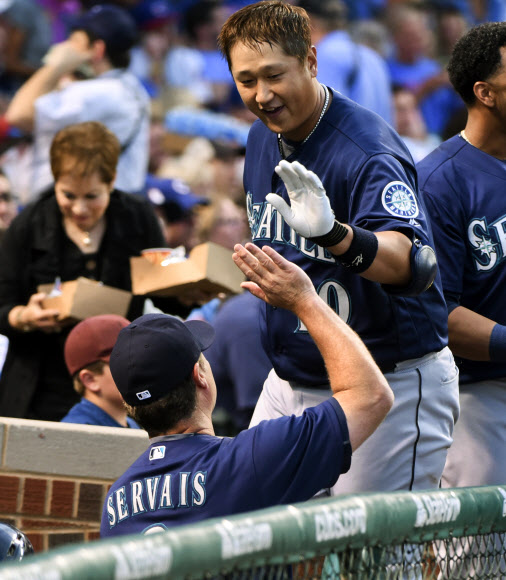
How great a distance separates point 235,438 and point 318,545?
76 centimetres

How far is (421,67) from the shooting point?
13.1 metres

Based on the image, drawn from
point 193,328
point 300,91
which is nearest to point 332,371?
point 193,328

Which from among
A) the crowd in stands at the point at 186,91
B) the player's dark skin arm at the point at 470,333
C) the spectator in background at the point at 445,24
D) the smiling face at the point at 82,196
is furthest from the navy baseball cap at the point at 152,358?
the spectator in background at the point at 445,24

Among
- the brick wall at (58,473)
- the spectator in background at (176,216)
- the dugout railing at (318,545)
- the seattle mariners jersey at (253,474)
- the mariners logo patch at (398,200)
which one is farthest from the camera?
the spectator in background at (176,216)

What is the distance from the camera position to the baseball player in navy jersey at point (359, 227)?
301cm

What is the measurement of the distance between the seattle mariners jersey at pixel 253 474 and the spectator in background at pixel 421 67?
10.5 meters

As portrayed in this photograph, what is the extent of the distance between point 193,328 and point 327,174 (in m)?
0.59

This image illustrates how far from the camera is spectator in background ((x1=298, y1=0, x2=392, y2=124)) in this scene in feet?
27.0

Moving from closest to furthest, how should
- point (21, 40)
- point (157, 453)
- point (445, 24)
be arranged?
point (157, 453) → point (21, 40) → point (445, 24)

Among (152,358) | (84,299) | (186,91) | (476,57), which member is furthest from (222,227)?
(152,358)

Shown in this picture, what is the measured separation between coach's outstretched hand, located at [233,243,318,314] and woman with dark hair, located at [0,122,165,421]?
2197 millimetres

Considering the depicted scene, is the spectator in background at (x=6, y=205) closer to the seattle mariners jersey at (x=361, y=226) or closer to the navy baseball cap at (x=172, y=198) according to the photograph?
the navy baseball cap at (x=172, y=198)

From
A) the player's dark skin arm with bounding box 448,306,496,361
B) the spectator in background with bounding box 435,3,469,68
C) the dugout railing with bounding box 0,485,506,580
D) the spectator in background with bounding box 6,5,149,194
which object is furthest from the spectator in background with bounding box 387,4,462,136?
the dugout railing with bounding box 0,485,506,580

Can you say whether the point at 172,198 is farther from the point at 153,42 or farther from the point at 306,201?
the point at 306,201
